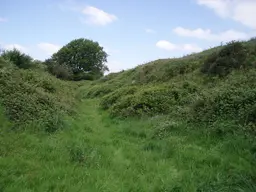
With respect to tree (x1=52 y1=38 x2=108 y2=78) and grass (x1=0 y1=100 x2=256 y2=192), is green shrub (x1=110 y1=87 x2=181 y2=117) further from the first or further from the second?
tree (x1=52 y1=38 x2=108 y2=78)

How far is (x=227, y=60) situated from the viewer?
16.4 metres

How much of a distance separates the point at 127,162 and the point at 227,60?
11099mm

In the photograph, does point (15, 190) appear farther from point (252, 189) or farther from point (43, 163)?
point (252, 189)

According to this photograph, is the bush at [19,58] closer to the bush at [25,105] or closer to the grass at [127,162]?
the bush at [25,105]

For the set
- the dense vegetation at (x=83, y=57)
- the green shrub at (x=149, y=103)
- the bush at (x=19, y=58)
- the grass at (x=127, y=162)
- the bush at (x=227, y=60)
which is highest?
the dense vegetation at (x=83, y=57)

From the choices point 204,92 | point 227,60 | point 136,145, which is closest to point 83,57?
point 227,60

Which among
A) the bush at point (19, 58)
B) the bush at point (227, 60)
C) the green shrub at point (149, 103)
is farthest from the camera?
the bush at point (19, 58)

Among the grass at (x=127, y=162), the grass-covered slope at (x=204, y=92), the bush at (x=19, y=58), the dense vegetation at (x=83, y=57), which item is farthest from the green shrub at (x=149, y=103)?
the dense vegetation at (x=83, y=57)

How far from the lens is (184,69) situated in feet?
67.7

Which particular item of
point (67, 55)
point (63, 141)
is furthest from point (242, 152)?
point (67, 55)

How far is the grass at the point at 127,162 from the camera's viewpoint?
18.8ft

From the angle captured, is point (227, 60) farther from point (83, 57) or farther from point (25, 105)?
point (83, 57)

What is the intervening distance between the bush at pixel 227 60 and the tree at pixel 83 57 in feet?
145

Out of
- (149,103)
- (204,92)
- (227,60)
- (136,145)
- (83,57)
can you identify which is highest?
(83,57)
